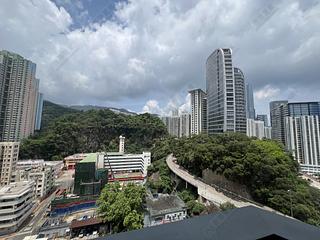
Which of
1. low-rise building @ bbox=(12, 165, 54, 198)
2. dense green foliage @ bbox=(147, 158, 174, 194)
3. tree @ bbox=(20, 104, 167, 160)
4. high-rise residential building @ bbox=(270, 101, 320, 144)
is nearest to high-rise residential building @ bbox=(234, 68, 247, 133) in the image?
dense green foliage @ bbox=(147, 158, 174, 194)

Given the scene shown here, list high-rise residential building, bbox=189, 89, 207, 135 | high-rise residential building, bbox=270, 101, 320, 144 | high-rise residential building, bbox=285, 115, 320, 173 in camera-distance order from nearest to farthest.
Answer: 1. high-rise residential building, bbox=285, 115, 320, 173
2. high-rise residential building, bbox=189, 89, 207, 135
3. high-rise residential building, bbox=270, 101, 320, 144

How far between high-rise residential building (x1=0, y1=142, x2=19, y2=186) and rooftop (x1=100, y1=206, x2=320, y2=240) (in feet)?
66.0

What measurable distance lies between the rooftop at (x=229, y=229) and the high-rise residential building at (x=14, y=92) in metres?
31.1

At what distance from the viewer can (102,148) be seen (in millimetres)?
32844

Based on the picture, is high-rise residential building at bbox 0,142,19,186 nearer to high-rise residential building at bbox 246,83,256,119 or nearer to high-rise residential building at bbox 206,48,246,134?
high-rise residential building at bbox 206,48,246,134

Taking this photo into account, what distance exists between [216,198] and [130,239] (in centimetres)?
1122

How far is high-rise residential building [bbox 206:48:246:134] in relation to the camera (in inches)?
976

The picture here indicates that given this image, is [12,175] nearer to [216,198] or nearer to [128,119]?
[216,198]

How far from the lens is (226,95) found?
985 inches

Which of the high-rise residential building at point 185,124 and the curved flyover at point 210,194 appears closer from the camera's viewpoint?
the curved flyover at point 210,194

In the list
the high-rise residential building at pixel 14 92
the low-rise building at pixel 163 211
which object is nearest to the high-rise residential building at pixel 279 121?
the low-rise building at pixel 163 211

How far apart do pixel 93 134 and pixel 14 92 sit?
43.1 feet

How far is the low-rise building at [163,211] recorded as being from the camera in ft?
32.2

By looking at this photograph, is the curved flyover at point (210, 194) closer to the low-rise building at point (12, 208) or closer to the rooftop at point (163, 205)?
the rooftop at point (163, 205)
